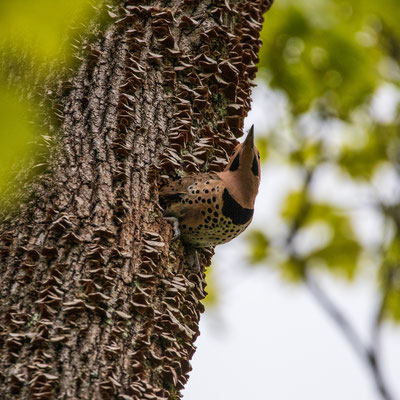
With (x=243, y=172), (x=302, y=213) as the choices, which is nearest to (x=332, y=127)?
(x=302, y=213)

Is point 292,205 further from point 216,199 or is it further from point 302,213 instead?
point 216,199

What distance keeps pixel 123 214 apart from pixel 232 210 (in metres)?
0.73

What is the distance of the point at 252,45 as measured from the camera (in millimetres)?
3408

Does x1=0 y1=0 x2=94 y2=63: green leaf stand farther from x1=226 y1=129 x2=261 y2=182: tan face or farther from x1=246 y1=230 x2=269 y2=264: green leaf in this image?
x1=246 y1=230 x2=269 y2=264: green leaf

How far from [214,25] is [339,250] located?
167 inches

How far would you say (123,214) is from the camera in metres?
2.63

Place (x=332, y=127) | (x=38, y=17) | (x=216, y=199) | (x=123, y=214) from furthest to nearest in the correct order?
1. (x=332, y=127)
2. (x=216, y=199)
3. (x=123, y=214)
4. (x=38, y=17)

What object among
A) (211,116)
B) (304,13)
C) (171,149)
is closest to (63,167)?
(171,149)

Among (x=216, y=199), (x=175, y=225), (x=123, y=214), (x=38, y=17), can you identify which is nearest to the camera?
(x=38, y=17)

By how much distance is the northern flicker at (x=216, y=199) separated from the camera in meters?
2.96

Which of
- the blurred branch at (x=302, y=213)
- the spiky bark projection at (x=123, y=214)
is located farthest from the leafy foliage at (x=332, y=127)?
the spiky bark projection at (x=123, y=214)

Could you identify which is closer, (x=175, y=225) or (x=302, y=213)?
(x=175, y=225)

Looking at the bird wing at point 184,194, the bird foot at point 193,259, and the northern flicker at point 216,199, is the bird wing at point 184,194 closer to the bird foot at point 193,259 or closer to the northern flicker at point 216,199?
the northern flicker at point 216,199

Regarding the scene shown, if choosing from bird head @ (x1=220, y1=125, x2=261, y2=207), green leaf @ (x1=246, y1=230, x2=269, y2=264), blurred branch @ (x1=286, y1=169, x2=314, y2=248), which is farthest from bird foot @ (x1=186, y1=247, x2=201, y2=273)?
green leaf @ (x1=246, y1=230, x2=269, y2=264)
